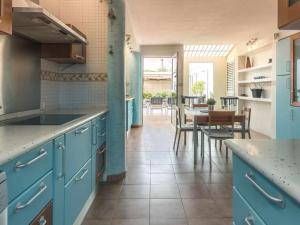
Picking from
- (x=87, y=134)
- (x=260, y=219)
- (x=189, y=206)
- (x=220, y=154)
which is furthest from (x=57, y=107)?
(x=260, y=219)

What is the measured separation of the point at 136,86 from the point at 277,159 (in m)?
7.97

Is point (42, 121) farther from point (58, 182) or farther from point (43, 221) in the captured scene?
point (43, 221)

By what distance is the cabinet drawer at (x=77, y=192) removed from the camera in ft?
6.63

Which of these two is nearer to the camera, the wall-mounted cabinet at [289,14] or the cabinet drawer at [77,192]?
the wall-mounted cabinet at [289,14]

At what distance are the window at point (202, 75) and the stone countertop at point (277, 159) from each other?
9976mm

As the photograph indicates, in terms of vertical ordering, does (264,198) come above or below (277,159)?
below

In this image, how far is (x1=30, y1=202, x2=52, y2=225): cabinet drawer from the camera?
1433 mm

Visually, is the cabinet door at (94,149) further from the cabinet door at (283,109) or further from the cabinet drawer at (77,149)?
the cabinet door at (283,109)

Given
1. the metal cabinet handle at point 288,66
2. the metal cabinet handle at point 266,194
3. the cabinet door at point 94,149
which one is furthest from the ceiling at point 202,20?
the metal cabinet handle at point 266,194

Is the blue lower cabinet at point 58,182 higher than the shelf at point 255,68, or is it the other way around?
the shelf at point 255,68

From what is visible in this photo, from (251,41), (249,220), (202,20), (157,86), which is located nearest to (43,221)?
(249,220)

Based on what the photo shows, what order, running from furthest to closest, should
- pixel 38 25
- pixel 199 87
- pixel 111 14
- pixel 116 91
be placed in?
pixel 199 87
pixel 116 91
pixel 111 14
pixel 38 25

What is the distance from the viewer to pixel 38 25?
2340mm

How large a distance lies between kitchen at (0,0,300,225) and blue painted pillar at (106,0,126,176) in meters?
0.01
